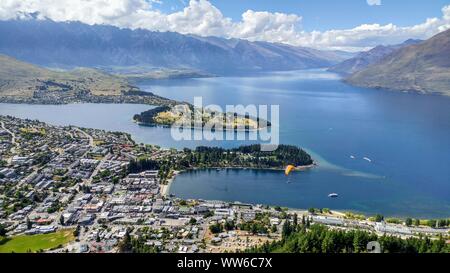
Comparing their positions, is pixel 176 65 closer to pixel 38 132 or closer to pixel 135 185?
pixel 38 132

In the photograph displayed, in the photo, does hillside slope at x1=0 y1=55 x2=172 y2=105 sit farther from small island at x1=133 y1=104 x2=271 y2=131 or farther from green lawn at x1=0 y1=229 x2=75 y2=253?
green lawn at x1=0 y1=229 x2=75 y2=253

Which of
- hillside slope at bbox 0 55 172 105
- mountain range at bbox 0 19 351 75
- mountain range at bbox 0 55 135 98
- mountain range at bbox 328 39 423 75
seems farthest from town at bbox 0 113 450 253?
mountain range at bbox 328 39 423 75

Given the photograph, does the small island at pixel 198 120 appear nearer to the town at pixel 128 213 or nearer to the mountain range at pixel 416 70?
the town at pixel 128 213

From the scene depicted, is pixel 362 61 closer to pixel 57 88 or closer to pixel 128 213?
pixel 57 88

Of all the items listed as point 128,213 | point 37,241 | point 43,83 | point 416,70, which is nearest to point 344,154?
point 128,213

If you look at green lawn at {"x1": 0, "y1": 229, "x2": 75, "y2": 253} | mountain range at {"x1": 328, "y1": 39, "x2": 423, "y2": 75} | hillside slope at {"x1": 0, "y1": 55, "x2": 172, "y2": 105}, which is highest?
mountain range at {"x1": 328, "y1": 39, "x2": 423, "y2": 75}

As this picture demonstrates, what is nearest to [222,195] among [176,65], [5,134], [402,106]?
[5,134]

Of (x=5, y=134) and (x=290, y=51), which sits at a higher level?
(x=290, y=51)
